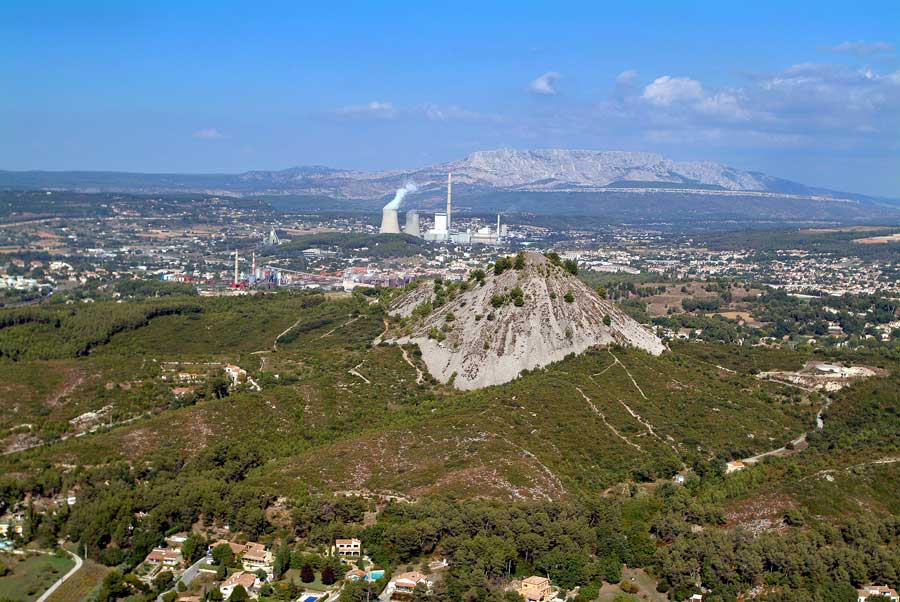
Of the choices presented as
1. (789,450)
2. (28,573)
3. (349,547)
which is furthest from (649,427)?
(28,573)

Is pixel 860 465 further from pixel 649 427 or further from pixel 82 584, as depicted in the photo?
pixel 82 584

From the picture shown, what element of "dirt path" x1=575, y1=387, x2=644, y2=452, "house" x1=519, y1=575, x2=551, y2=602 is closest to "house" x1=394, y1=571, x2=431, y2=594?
"house" x1=519, y1=575, x2=551, y2=602

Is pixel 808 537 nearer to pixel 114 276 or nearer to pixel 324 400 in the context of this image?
pixel 324 400

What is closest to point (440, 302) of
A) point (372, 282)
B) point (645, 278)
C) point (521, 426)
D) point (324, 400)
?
point (324, 400)

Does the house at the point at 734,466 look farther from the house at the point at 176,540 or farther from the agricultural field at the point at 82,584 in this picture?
the agricultural field at the point at 82,584

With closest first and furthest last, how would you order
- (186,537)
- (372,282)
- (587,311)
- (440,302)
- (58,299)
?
1. (186,537)
2. (587,311)
3. (440,302)
4. (58,299)
5. (372,282)
